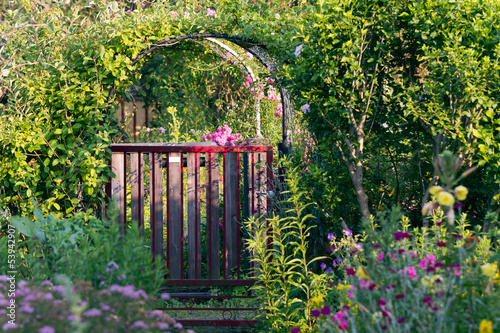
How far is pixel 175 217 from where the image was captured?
12.6 ft

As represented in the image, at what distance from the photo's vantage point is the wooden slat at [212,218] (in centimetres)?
380

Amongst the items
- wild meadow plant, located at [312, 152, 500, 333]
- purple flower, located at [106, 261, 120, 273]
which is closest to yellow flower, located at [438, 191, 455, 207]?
wild meadow plant, located at [312, 152, 500, 333]

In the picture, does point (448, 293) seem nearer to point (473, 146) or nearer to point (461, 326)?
point (461, 326)

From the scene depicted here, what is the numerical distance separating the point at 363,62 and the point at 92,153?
87.0 inches

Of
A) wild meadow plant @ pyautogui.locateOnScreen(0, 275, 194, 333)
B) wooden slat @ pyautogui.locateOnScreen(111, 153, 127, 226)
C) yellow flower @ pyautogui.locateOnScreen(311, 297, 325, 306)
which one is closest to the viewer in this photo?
wild meadow plant @ pyautogui.locateOnScreen(0, 275, 194, 333)

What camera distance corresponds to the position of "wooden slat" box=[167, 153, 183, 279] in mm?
3809

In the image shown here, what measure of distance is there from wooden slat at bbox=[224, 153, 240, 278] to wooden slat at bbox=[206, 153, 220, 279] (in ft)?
0.28

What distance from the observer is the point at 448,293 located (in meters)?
1.82

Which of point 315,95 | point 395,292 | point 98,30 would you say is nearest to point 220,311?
point 315,95

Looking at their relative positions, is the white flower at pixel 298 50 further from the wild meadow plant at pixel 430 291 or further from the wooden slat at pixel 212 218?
the wild meadow plant at pixel 430 291

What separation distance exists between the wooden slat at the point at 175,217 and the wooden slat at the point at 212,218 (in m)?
0.25

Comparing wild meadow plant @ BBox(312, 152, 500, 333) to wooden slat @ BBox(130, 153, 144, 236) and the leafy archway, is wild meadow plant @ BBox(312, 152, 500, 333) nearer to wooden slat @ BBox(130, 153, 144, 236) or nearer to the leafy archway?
wooden slat @ BBox(130, 153, 144, 236)

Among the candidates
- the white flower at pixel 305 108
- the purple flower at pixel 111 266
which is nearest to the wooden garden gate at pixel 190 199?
the white flower at pixel 305 108

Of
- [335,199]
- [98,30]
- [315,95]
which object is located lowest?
[335,199]
